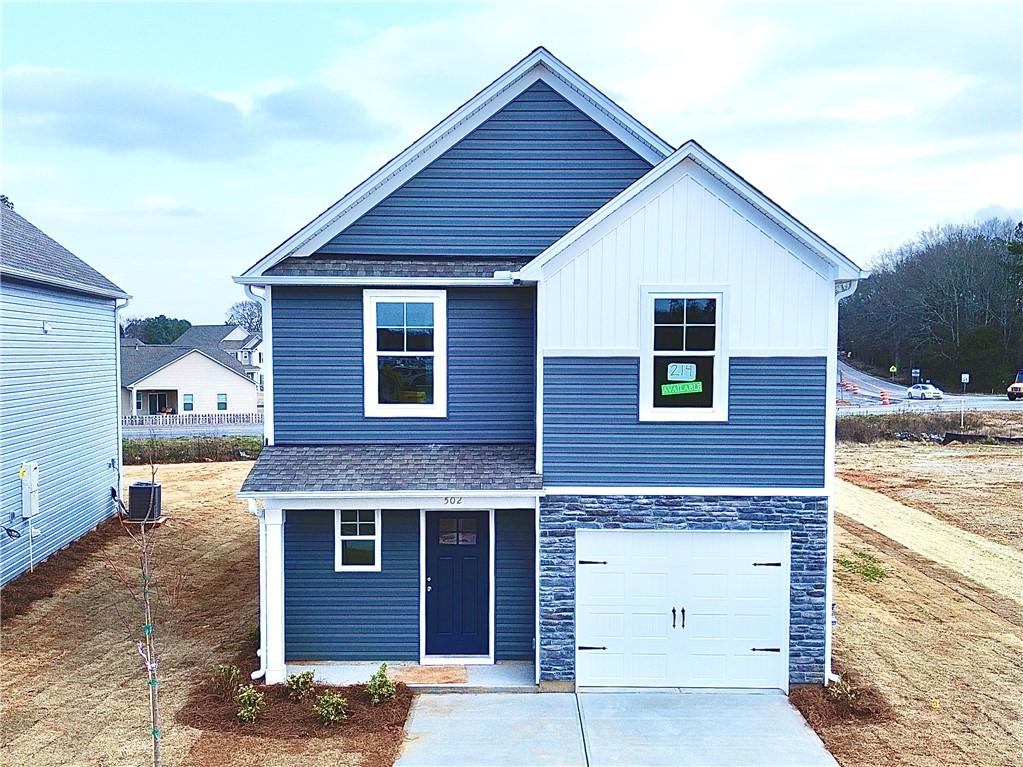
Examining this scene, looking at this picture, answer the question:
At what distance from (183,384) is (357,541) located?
40266 millimetres

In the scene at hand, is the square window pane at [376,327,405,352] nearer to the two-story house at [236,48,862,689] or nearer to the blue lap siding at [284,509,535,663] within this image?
the two-story house at [236,48,862,689]

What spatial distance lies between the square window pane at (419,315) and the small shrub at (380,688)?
452 centimetres

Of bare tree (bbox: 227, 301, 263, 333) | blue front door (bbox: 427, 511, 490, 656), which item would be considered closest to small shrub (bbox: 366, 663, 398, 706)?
blue front door (bbox: 427, 511, 490, 656)

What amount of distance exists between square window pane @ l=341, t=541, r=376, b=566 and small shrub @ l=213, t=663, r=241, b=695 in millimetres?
1843

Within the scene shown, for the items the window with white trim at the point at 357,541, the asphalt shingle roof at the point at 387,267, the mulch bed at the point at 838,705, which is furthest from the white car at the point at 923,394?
the window with white trim at the point at 357,541

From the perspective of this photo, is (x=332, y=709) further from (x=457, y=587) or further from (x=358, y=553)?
(x=457, y=587)

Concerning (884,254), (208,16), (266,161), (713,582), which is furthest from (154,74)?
(884,254)

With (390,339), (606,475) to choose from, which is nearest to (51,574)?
(390,339)

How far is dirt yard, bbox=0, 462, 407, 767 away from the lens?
759cm

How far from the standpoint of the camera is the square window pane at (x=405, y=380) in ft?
33.5

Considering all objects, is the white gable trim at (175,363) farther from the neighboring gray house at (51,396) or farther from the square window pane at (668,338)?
the square window pane at (668,338)

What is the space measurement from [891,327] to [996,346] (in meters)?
13.4

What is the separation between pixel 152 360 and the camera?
45.9 meters

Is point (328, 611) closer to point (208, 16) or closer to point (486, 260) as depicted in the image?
point (486, 260)
